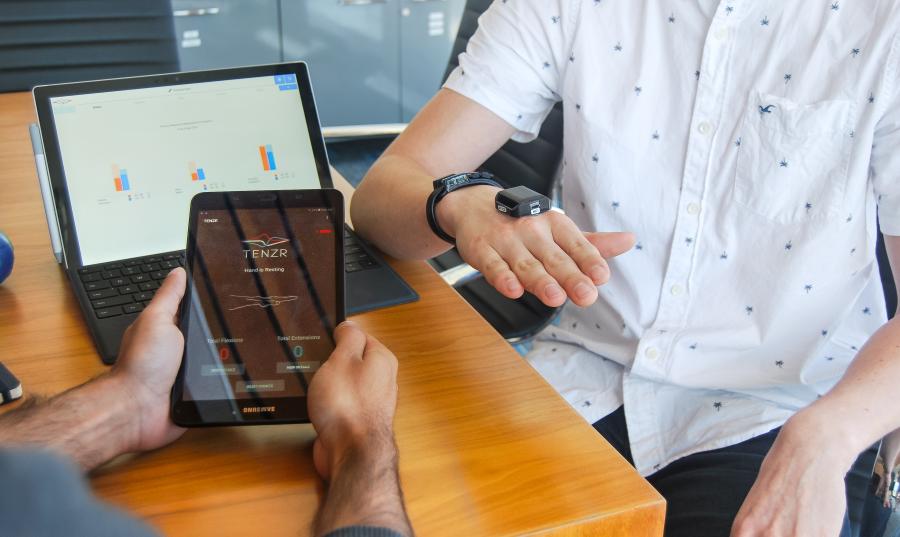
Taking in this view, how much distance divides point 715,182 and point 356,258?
43cm

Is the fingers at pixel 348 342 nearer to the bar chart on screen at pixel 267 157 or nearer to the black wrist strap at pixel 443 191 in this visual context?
the black wrist strap at pixel 443 191

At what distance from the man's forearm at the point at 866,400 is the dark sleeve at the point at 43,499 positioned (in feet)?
2.13

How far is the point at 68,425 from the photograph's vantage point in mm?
648

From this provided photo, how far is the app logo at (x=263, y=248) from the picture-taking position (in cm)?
77

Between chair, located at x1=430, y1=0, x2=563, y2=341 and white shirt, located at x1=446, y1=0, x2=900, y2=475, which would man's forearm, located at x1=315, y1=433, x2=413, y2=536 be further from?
chair, located at x1=430, y1=0, x2=563, y2=341

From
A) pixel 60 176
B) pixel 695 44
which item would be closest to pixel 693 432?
pixel 695 44

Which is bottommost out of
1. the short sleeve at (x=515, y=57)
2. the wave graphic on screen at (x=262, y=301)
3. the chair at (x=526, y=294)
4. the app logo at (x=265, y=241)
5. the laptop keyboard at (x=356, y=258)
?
the chair at (x=526, y=294)

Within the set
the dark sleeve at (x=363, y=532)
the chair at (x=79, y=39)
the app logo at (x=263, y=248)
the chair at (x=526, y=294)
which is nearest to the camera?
the dark sleeve at (x=363, y=532)

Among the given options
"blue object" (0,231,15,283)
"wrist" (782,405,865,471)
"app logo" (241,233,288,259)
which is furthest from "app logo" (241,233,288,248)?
"wrist" (782,405,865,471)

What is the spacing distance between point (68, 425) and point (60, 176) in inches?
14.8

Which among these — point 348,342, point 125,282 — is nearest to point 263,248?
point 348,342

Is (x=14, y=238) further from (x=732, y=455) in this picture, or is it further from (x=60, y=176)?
(x=732, y=455)

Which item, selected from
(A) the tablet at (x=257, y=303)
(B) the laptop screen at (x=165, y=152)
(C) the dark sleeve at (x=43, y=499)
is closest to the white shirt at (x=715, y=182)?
(B) the laptop screen at (x=165, y=152)

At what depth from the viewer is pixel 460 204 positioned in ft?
3.05
